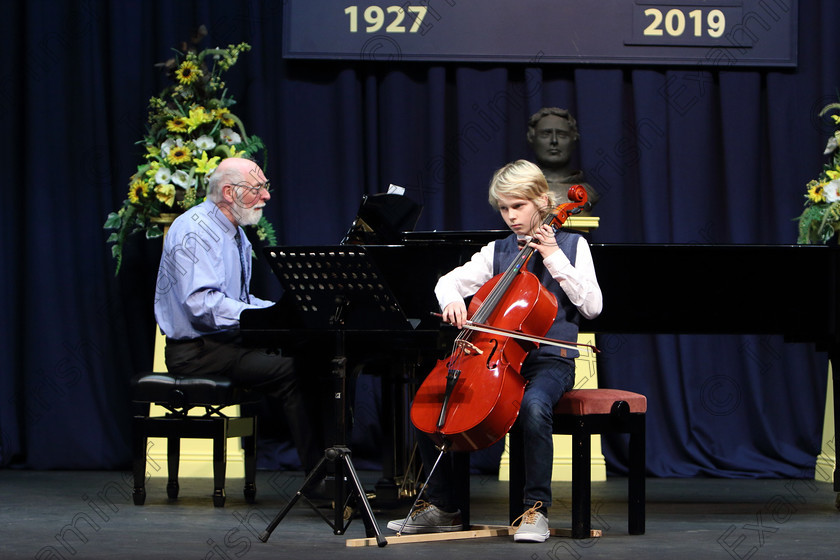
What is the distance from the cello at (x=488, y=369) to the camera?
3000 mm

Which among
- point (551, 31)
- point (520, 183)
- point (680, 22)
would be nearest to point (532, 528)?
point (520, 183)

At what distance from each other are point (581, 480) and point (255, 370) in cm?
149

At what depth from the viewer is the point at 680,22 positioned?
5547 millimetres

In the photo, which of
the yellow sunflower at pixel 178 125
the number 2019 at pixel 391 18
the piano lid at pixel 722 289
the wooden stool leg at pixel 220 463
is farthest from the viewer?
the number 2019 at pixel 391 18

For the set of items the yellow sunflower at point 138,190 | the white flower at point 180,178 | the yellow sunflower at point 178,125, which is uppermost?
the yellow sunflower at point 178,125

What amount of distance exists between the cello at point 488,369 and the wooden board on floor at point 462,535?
31 centimetres

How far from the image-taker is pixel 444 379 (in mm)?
3104

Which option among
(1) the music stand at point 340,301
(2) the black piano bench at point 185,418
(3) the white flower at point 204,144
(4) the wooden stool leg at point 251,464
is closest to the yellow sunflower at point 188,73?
(3) the white flower at point 204,144

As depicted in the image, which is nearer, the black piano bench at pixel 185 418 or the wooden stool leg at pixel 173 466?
the black piano bench at pixel 185 418

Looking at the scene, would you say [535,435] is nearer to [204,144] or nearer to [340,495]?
[340,495]

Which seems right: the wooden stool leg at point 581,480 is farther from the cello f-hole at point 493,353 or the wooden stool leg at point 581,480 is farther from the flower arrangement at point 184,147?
the flower arrangement at point 184,147

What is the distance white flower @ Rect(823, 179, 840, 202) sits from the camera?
4.42m

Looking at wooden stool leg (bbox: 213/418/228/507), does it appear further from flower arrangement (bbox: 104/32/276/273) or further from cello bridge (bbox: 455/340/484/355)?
cello bridge (bbox: 455/340/484/355)

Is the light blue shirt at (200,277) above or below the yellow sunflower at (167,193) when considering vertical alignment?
below
